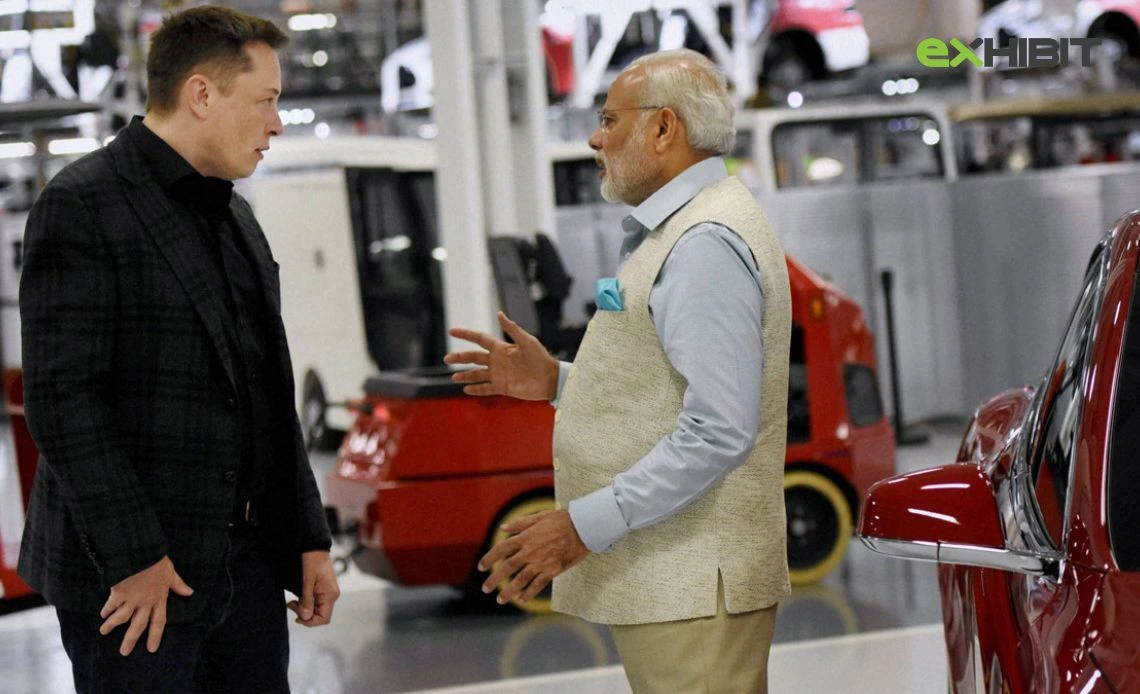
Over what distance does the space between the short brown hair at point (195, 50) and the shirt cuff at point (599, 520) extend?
790 mm

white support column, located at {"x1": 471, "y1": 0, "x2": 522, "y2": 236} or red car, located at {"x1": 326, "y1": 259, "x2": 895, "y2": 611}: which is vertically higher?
white support column, located at {"x1": 471, "y1": 0, "x2": 522, "y2": 236}

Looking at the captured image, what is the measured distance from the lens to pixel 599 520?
6.45 ft

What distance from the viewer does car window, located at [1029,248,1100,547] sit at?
6.26 feet

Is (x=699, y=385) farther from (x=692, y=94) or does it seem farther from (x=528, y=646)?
(x=528, y=646)

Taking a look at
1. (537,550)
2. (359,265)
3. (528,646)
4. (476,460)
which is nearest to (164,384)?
(537,550)

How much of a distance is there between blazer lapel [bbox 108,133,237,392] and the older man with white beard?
1.66 feet

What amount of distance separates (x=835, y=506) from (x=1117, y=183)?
4756 millimetres

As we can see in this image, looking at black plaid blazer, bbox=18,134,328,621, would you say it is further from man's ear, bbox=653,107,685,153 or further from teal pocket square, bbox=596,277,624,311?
man's ear, bbox=653,107,685,153


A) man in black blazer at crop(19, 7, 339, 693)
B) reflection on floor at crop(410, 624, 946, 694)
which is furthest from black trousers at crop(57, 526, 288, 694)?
reflection on floor at crop(410, 624, 946, 694)

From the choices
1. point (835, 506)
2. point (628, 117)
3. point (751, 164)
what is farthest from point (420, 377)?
point (751, 164)

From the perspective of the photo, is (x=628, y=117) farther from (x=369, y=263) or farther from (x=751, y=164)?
(x=751, y=164)

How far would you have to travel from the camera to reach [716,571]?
81.0 inches

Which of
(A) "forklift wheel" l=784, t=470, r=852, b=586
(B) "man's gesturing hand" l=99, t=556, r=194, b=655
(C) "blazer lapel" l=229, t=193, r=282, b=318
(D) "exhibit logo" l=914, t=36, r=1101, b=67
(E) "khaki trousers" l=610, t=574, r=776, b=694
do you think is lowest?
(A) "forklift wheel" l=784, t=470, r=852, b=586

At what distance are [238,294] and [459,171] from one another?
524cm
